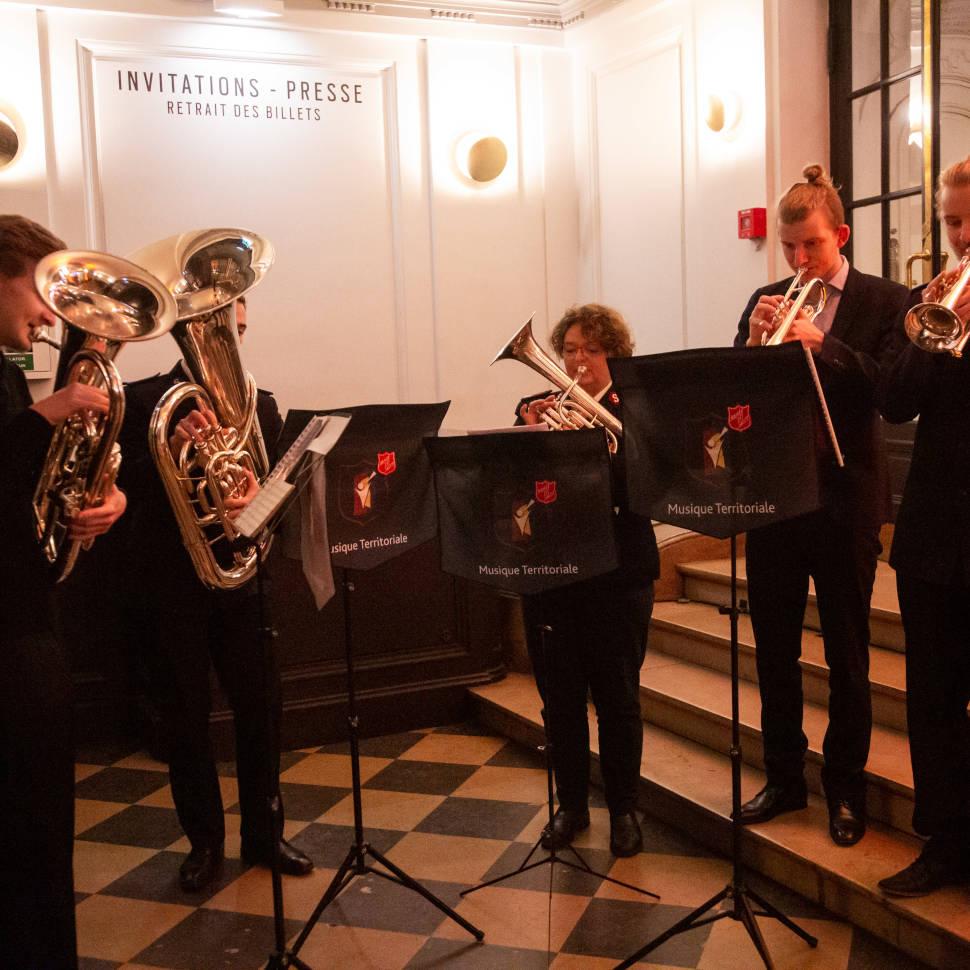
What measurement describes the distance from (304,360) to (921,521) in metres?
4.11

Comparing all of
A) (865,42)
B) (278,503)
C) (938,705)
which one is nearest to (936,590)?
(938,705)

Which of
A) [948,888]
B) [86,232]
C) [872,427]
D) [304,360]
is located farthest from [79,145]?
[948,888]

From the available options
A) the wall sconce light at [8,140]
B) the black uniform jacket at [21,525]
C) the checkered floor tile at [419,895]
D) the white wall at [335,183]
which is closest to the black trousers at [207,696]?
the checkered floor tile at [419,895]

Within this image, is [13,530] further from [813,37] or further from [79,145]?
[813,37]

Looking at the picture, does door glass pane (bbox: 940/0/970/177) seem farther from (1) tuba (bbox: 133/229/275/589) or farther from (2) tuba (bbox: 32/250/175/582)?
(2) tuba (bbox: 32/250/175/582)

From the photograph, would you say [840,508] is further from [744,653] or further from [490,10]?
[490,10]

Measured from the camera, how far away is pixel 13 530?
2.10 meters

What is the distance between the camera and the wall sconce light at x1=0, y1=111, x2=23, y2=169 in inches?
209

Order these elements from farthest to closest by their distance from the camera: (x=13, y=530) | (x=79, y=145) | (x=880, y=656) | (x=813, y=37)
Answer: (x=79, y=145) < (x=813, y=37) < (x=880, y=656) < (x=13, y=530)

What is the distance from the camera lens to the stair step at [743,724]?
10.1 ft

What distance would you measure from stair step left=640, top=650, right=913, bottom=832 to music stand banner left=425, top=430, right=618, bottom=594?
1067 millimetres

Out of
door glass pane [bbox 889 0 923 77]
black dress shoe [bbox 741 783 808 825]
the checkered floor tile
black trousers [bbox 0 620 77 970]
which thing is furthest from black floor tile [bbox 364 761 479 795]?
door glass pane [bbox 889 0 923 77]

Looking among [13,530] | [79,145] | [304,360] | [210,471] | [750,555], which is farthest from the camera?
[304,360]

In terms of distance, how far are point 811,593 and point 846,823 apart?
1.36m
